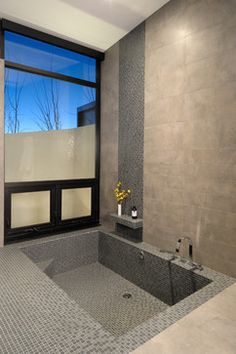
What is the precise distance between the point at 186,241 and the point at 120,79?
2.28 meters

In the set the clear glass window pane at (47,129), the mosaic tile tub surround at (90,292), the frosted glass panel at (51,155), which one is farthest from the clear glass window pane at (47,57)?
the mosaic tile tub surround at (90,292)

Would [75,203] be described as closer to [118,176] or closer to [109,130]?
[118,176]

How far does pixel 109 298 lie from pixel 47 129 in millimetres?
2235

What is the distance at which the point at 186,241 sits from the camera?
2553mm

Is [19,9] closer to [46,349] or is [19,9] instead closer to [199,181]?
[199,181]

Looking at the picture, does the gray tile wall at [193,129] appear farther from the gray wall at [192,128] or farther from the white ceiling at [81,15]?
the white ceiling at [81,15]

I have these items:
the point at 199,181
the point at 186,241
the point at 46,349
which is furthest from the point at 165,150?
the point at 46,349

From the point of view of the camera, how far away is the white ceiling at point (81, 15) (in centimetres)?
257

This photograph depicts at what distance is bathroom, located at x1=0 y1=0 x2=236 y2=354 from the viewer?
1.67 meters

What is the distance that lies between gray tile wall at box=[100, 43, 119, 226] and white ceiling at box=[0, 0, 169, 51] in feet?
1.41

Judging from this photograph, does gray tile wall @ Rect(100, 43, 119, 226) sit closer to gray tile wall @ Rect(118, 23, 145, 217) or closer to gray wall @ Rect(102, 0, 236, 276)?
gray tile wall @ Rect(118, 23, 145, 217)

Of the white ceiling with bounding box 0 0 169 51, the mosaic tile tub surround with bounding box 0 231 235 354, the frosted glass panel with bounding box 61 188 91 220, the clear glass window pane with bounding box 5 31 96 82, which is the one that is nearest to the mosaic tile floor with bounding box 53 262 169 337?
the mosaic tile tub surround with bounding box 0 231 235 354

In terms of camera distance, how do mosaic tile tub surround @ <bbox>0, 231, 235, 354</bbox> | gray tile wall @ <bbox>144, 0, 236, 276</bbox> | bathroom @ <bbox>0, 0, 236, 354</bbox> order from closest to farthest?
mosaic tile tub surround @ <bbox>0, 231, 235, 354</bbox> < bathroom @ <bbox>0, 0, 236, 354</bbox> < gray tile wall @ <bbox>144, 0, 236, 276</bbox>

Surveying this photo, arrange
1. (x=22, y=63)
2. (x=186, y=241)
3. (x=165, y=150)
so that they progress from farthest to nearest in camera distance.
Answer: (x=22, y=63) → (x=165, y=150) → (x=186, y=241)
